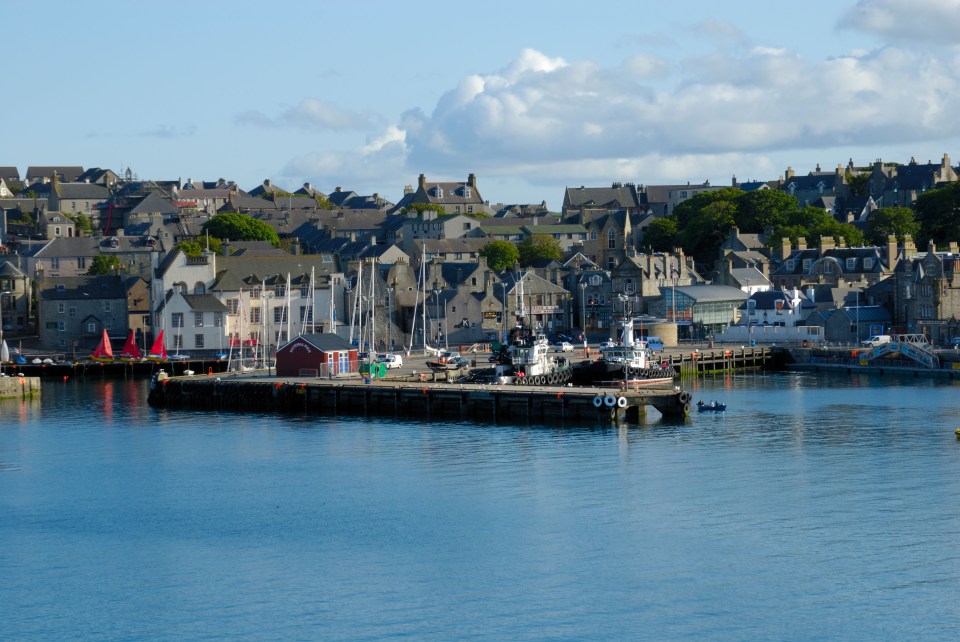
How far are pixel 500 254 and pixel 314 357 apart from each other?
219ft

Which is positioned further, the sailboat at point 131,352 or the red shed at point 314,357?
the sailboat at point 131,352

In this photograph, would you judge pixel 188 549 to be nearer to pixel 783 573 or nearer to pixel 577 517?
pixel 577 517

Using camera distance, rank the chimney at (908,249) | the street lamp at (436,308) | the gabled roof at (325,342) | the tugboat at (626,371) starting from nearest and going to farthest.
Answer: the tugboat at (626,371) < the gabled roof at (325,342) < the street lamp at (436,308) < the chimney at (908,249)

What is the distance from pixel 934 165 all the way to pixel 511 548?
145 metres

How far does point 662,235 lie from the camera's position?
167m

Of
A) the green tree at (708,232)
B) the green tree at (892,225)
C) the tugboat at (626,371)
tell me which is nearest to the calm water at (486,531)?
the tugboat at (626,371)

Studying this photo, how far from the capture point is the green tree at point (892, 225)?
496ft

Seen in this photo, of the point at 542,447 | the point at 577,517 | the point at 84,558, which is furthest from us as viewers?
the point at 542,447

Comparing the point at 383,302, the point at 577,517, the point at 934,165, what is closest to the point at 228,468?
the point at 577,517

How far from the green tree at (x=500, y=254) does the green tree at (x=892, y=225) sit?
33117 mm

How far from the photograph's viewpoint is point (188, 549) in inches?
1870

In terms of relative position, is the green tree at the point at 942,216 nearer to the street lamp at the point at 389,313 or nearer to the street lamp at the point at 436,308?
the street lamp at the point at 436,308

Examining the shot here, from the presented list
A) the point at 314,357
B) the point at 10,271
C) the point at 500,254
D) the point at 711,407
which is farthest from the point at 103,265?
the point at 711,407

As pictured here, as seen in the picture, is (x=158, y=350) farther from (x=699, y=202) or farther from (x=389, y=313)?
(x=699, y=202)
